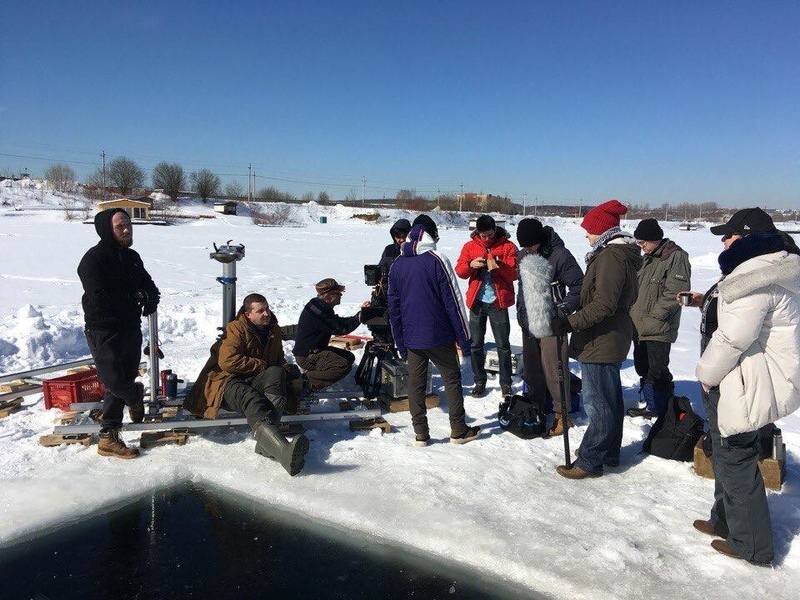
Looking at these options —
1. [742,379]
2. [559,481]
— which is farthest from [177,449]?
[742,379]

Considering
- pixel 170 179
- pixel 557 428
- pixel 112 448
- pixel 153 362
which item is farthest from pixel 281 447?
pixel 170 179

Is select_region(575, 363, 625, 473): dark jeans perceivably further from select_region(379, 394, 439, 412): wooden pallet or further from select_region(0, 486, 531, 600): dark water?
select_region(379, 394, 439, 412): wooden pallet

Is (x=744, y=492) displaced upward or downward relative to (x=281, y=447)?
upward

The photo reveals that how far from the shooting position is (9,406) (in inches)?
192

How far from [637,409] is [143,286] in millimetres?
4285

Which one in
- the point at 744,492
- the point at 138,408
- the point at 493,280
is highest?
the point at 493,280

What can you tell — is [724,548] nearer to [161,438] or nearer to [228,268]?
[161,438]

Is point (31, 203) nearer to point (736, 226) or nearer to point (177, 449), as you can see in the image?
point (177, 449)

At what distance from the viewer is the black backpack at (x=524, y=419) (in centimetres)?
457

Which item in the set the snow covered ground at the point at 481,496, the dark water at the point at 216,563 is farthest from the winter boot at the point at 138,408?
the dark water at the point at 216,563

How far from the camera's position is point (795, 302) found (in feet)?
8.79

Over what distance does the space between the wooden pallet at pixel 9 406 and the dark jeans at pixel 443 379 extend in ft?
11.3

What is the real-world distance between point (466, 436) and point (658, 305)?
76.0 inches

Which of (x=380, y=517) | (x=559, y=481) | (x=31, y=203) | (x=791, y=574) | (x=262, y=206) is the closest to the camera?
(x=791, y=574)
